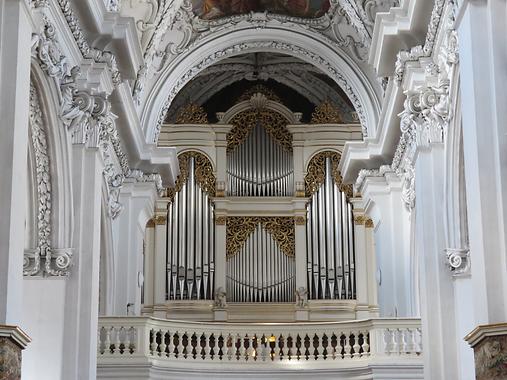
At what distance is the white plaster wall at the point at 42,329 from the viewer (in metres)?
15.7

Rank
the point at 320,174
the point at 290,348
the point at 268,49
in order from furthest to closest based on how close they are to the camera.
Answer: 1. the point at 320,174
2. the point at 268,49
3. the point at 290,348

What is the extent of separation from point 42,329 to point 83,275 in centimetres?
94

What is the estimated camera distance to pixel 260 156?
27.0 meters

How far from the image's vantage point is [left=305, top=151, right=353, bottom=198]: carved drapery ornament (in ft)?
86.9

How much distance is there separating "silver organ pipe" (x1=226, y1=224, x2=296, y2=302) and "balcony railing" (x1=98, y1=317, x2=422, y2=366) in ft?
12.1

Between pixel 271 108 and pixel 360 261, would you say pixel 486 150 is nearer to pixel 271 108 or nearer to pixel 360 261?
pixel 360 261

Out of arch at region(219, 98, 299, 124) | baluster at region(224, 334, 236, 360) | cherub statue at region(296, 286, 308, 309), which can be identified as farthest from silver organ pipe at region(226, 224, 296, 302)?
baluster at region(224, 334, 236, 360)

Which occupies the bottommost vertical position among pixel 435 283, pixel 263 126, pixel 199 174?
pixel 435 283

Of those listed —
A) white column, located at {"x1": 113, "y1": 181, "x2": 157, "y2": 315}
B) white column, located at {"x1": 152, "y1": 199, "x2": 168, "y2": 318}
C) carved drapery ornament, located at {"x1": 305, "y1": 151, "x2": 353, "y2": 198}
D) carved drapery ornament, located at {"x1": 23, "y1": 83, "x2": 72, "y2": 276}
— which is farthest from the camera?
carved drapery ornament, located at {"x1": 305, "y1": 151, "x2": 353, "y2": 198}

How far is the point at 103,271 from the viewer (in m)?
21.0

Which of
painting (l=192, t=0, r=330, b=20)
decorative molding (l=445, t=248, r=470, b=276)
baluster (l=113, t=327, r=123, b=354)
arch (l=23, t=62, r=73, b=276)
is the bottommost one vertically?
baluster (l=113, t=327, r=123, b=354)

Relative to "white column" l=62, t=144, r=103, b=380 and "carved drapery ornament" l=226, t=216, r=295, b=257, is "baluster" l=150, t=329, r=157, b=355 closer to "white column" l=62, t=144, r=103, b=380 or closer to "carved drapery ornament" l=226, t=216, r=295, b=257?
"white column" l=62, t=144, r=103, b=380

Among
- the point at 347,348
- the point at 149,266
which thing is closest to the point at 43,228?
the point at 347,348

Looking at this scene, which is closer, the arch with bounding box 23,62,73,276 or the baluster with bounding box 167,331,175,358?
the arch with bounding box 23,62,73,276
